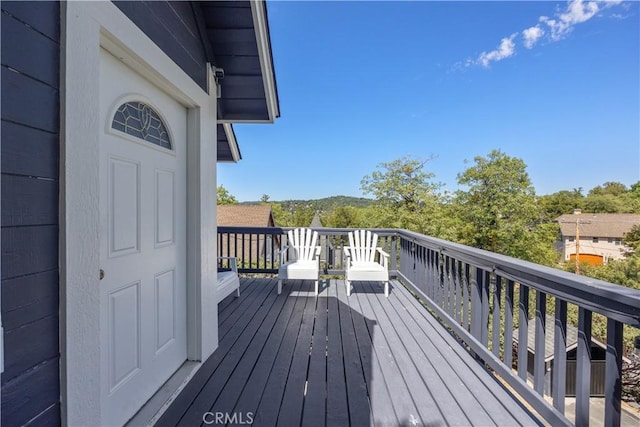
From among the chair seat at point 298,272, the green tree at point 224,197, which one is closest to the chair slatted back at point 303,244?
the chair seat at point 298,272

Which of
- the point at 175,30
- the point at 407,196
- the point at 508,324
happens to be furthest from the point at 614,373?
the point at 407,196

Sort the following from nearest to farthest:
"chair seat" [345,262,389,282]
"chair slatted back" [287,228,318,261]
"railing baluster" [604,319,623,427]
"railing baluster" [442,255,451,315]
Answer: "railing baluster" [604,319,623,427]
"railing baluster" [442,255,451,315]
"chair seat" [345,262,389,282]
"chair slatted back" [287,228,318,261]

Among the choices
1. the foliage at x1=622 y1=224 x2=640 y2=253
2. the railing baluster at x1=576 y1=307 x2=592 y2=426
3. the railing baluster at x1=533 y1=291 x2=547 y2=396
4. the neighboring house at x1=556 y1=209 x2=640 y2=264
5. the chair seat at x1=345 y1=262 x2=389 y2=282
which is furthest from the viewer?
the neighboring house at x1=556 y1=209 x2=640 y2=264

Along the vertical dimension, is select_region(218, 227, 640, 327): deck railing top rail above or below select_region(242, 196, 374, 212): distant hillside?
below

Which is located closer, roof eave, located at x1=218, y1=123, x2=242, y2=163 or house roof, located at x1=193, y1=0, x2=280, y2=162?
house roof, located at x1=193, y1=0, x2=280, y2=162

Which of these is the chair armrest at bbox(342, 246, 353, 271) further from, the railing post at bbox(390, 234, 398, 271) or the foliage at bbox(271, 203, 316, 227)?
the foliage at bbox(271, 203, 316, 227)

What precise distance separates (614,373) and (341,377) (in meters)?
1.47

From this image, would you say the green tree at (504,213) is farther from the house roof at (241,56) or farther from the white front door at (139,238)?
the white front door at (139,238)

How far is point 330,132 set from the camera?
719 inches

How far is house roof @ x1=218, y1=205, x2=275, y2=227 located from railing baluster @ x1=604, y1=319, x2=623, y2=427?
46.5 ft

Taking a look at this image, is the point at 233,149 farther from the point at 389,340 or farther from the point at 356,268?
the point at 389,340

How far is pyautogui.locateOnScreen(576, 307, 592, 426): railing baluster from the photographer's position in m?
1.33

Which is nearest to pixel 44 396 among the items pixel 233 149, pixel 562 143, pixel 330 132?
pixel 233 149

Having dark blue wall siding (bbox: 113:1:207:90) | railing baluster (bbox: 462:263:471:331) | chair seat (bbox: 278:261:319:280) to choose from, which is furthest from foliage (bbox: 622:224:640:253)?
dark blue wall siding (bbox: 113:1:207:90)
